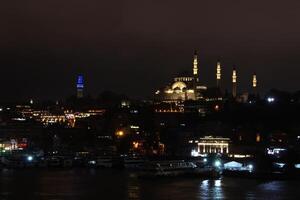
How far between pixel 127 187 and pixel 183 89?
38.0m

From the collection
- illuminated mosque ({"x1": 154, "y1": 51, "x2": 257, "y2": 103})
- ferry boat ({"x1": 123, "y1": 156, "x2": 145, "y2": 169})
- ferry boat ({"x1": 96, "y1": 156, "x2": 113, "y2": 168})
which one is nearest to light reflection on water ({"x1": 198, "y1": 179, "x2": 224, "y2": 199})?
ferry boat ({"x1": 123, "y1": 156, "x2": 145, "y2": 169})

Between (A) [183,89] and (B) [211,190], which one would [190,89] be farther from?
(B) [211,190]

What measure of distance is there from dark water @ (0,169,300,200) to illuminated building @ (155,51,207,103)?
107 feet

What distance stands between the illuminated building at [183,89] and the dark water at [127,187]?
3250 centimetres

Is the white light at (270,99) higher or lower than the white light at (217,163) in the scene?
higher

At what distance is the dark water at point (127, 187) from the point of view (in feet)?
60.0

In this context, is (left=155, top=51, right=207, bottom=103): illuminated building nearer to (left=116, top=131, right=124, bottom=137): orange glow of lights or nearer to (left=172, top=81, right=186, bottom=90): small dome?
(left=172, top=81, right=186, bottom=90): small dome

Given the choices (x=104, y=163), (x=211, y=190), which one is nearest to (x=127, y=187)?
(x=211, y=190)

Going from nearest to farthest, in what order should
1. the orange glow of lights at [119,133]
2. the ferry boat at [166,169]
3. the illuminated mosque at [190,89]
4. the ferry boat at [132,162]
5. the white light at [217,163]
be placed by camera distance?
1. the ferry boat at [166,169]
2. the white light at [217,163]
3. the ferry boat at [132,162]
4. the orange glow of lights at [119,133]
5. the illuminated mosque at [190,89]

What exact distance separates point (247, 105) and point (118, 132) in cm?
856

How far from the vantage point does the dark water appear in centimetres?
1828

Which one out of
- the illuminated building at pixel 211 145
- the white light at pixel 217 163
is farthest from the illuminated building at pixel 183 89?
the white light at pixel 217 163

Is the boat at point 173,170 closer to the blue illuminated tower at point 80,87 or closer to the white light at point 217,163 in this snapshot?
the white light at point 217,163

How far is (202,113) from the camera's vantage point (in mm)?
49156
